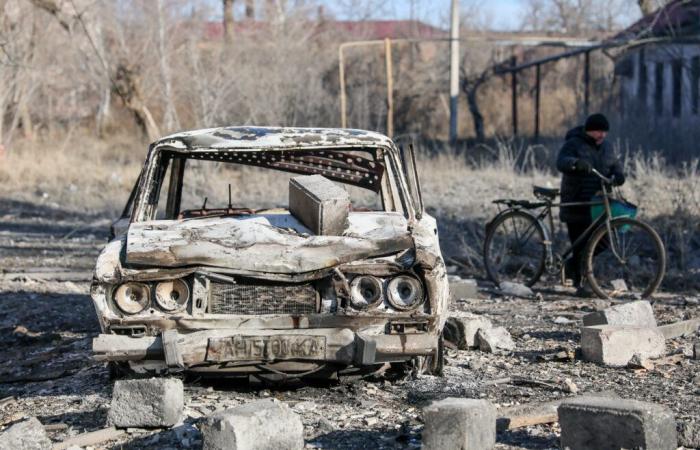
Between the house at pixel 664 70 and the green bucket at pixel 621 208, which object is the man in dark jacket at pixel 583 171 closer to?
the green bucket at pixel 621 208

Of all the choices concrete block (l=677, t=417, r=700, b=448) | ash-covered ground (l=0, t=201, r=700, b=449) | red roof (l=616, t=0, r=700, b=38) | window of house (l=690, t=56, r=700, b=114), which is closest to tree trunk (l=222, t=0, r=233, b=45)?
red roof (l=616, t=0, r=700, b=38)

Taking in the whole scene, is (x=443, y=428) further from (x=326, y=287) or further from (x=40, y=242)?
(x=40, y=242)

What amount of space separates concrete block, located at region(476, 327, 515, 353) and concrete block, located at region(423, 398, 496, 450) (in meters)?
2.55

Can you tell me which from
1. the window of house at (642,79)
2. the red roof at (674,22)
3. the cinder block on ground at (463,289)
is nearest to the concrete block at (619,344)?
the cinder block on ground at (463,289)

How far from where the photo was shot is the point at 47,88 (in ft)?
121

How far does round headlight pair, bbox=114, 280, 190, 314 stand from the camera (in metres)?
5.85

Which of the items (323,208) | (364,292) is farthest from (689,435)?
(323,208)

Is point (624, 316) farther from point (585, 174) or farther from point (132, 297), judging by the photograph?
point (132, 297)

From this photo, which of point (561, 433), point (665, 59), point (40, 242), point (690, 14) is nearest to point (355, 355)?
point (561, 433)

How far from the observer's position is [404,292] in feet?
19.6

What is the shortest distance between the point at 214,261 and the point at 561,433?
2.07m

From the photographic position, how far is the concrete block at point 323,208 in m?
6.09

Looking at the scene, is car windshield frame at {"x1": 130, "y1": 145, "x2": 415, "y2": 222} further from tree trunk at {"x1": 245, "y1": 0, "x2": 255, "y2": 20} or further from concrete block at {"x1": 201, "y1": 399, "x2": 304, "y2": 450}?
tree trunk at {"x1": 245, "y1": 0, "x2": 255, "y2": 20}

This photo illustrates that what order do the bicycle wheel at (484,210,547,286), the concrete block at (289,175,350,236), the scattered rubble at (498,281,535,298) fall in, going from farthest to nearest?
the bicycle wheel at (484,210,547,286)
the scattered rubble at (498,281,535,298)
the concrete block at (289,175,350,236)
